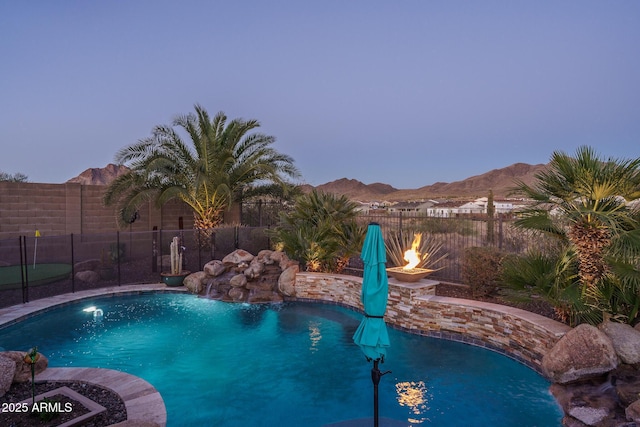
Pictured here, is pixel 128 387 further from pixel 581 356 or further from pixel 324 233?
pixel 324 233

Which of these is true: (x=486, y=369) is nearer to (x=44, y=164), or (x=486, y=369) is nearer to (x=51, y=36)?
(x=51, y=36)

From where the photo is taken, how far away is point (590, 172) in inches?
219

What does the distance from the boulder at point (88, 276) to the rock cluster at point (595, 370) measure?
1258cm

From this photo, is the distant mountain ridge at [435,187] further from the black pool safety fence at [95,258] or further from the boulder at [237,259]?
the boulder at [237,259]

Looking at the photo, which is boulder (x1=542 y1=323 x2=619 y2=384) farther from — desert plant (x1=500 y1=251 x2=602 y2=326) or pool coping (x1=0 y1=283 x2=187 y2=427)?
pool coping (x1=0 y1=283 x2=187 y2=427)

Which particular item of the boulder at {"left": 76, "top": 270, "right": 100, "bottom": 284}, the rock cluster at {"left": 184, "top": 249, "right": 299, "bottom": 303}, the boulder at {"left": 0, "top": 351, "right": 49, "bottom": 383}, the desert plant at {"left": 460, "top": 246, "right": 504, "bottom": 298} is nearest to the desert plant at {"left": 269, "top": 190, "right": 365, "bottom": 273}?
the rock cluster at {"left": 184, "top": 249, "right": 299, "bottom": 303}

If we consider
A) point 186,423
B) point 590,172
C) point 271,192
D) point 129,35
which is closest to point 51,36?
point 129,35

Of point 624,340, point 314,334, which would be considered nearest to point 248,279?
point 314,334

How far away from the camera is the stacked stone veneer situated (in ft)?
20.2

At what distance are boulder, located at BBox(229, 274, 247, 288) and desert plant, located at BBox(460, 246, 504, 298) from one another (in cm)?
623

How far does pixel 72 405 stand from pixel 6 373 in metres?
1.20

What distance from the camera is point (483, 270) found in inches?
320

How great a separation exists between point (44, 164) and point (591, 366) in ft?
127

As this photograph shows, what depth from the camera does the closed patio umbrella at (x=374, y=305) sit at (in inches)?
163
